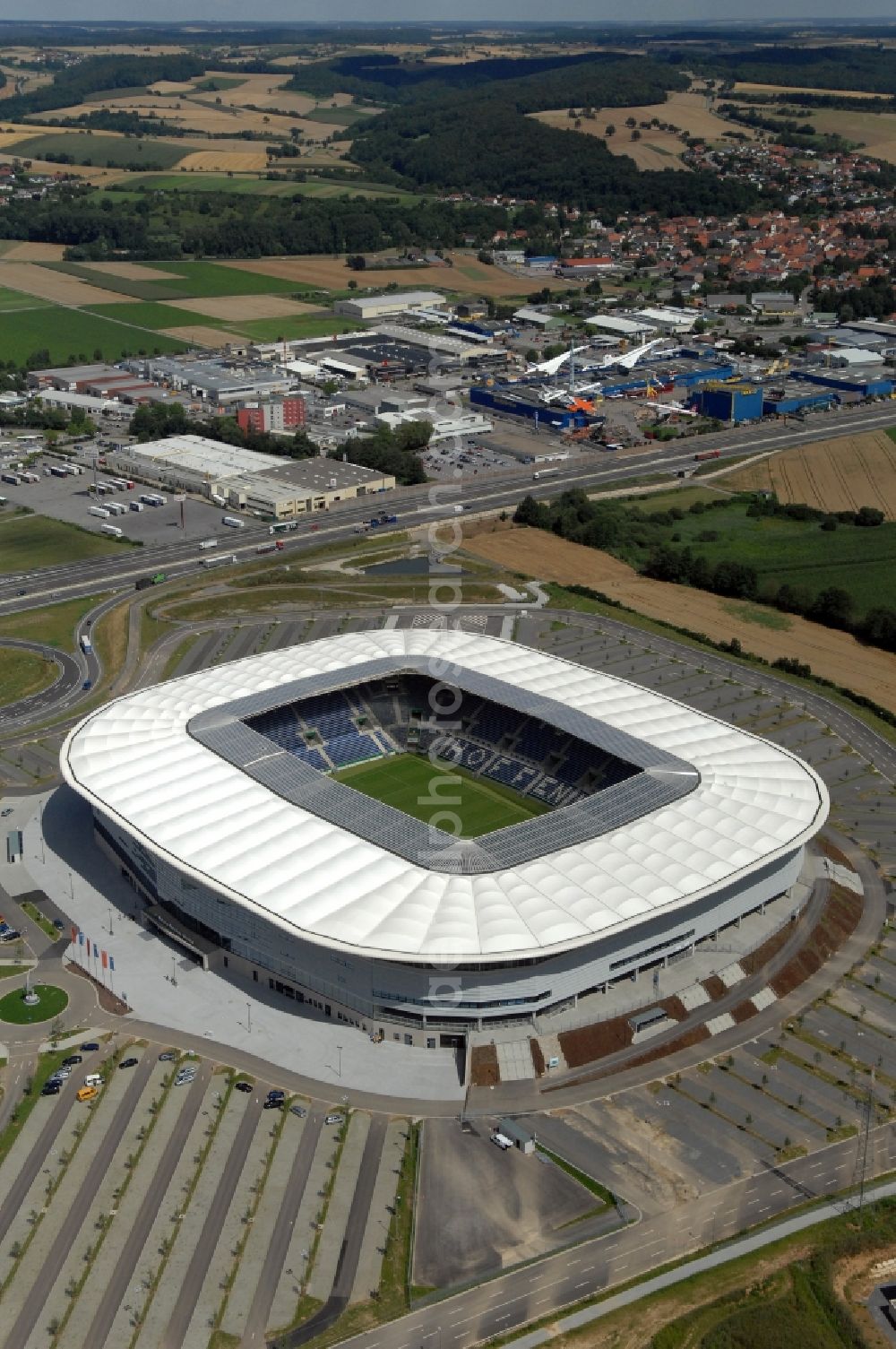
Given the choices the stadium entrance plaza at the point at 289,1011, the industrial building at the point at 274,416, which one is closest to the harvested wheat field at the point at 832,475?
the industrial building at the point at 274,416

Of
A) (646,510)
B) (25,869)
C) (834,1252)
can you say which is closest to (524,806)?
(25,869)

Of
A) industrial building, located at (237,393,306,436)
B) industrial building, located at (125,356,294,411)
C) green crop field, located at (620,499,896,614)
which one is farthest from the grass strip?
industrial building, located at (125,356,294,411)

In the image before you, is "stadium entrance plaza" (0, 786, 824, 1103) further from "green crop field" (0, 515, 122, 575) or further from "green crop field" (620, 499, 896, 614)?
"green crop field" (0, 515, 122, 575)

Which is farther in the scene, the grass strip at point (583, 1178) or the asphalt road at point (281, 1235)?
the grass strip at point (583, 1178)

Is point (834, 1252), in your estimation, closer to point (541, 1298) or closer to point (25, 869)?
point (541, 1298)

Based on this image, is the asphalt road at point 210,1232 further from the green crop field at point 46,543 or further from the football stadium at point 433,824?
the green crop field at point 46,543
